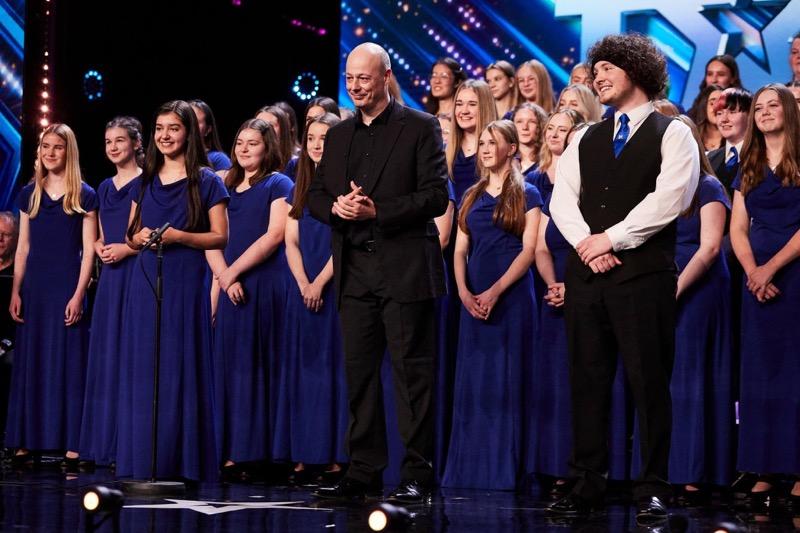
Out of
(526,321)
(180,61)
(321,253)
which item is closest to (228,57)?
(180,61)

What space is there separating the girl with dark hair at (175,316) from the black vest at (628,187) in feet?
6.54

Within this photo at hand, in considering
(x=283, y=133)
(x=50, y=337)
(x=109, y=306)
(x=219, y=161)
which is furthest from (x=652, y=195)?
(x=50, y=337)

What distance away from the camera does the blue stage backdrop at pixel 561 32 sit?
748 centimetres

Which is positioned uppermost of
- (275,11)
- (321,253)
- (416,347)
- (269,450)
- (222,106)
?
(275,11)

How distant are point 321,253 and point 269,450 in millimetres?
1024

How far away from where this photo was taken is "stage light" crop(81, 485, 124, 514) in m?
3.90

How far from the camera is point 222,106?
9.26 m

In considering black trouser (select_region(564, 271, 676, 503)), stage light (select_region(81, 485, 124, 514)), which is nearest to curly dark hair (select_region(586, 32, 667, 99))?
black trouser (select_region(564, 271, 676, 503))

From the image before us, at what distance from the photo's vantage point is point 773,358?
18.1ft

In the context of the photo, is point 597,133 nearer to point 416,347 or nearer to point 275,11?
point 416,347

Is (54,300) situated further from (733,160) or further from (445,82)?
(733,160)

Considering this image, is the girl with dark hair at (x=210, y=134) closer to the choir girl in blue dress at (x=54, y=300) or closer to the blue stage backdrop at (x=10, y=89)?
the choir girl in blue dress at (x=54, y=300)

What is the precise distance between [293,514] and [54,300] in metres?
2.83

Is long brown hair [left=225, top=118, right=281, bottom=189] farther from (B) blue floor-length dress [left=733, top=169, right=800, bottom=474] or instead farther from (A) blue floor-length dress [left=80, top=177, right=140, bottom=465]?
(B) blue floor-length dress [left=733, top=169, right=800, bottom=474]
